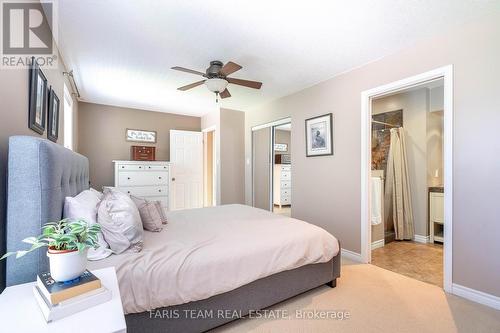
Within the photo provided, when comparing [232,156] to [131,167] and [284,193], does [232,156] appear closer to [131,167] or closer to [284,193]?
[284,193]

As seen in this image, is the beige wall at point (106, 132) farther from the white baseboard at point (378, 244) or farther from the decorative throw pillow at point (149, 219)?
the white baseboard at point (378, 244)

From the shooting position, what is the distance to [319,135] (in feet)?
11.2

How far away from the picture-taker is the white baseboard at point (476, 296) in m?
1.91

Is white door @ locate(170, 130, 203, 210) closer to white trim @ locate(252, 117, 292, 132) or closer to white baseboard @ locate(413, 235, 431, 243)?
white trim @ locate(252, 117, 292, 132)

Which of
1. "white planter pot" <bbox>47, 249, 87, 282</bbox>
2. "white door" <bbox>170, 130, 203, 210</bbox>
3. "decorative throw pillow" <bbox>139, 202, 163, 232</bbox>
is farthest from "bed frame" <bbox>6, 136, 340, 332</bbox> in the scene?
"white door" <bbox>170, 130, 203, 210</bbox>

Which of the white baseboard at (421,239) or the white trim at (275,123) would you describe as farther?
the white trim at (275,123)

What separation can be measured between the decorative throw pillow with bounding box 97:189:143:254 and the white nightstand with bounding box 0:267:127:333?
0.58 m

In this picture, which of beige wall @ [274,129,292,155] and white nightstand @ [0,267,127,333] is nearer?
white nightstand @ [0,267,127,333]

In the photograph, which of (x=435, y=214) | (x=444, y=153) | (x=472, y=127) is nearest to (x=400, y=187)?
(x=435, y=214)

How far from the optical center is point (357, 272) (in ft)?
8.46

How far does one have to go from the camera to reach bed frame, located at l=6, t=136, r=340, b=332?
110cm

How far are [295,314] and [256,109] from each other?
3.83 m

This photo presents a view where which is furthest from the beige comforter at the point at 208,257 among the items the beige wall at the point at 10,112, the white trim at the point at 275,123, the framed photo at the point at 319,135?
the white trim at the point at 275,123

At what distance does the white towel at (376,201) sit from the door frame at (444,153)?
51 centimetres
